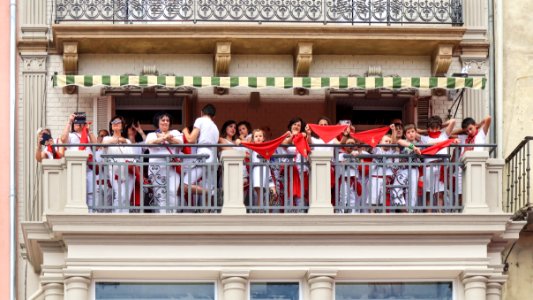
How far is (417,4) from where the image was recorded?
46.9 m

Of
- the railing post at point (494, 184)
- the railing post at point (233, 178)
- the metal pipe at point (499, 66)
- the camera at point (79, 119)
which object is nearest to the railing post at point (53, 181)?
the camera at point (79, 119)

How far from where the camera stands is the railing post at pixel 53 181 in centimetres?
4338

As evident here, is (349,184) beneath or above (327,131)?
beneath

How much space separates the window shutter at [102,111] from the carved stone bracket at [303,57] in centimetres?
337

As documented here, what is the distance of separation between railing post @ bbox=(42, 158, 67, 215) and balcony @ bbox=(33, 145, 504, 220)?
16mm

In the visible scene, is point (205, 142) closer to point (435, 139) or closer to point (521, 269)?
point (435, 139)

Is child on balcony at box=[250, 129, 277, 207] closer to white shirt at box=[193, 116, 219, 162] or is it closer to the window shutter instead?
white shirt at box=[193, 116, 219, 162]

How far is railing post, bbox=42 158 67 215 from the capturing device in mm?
43375

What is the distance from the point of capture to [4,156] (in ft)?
152

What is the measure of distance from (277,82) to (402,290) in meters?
4.24

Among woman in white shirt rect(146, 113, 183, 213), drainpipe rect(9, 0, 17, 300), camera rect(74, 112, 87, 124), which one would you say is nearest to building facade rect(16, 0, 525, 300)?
drainpipe rect(9, 0, 17, 300)

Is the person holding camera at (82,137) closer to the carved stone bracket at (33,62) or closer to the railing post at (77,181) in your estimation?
the railing post at (77,181)

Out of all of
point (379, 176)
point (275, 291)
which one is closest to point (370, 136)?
point (379, 176)

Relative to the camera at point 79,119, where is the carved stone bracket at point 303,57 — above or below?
above
